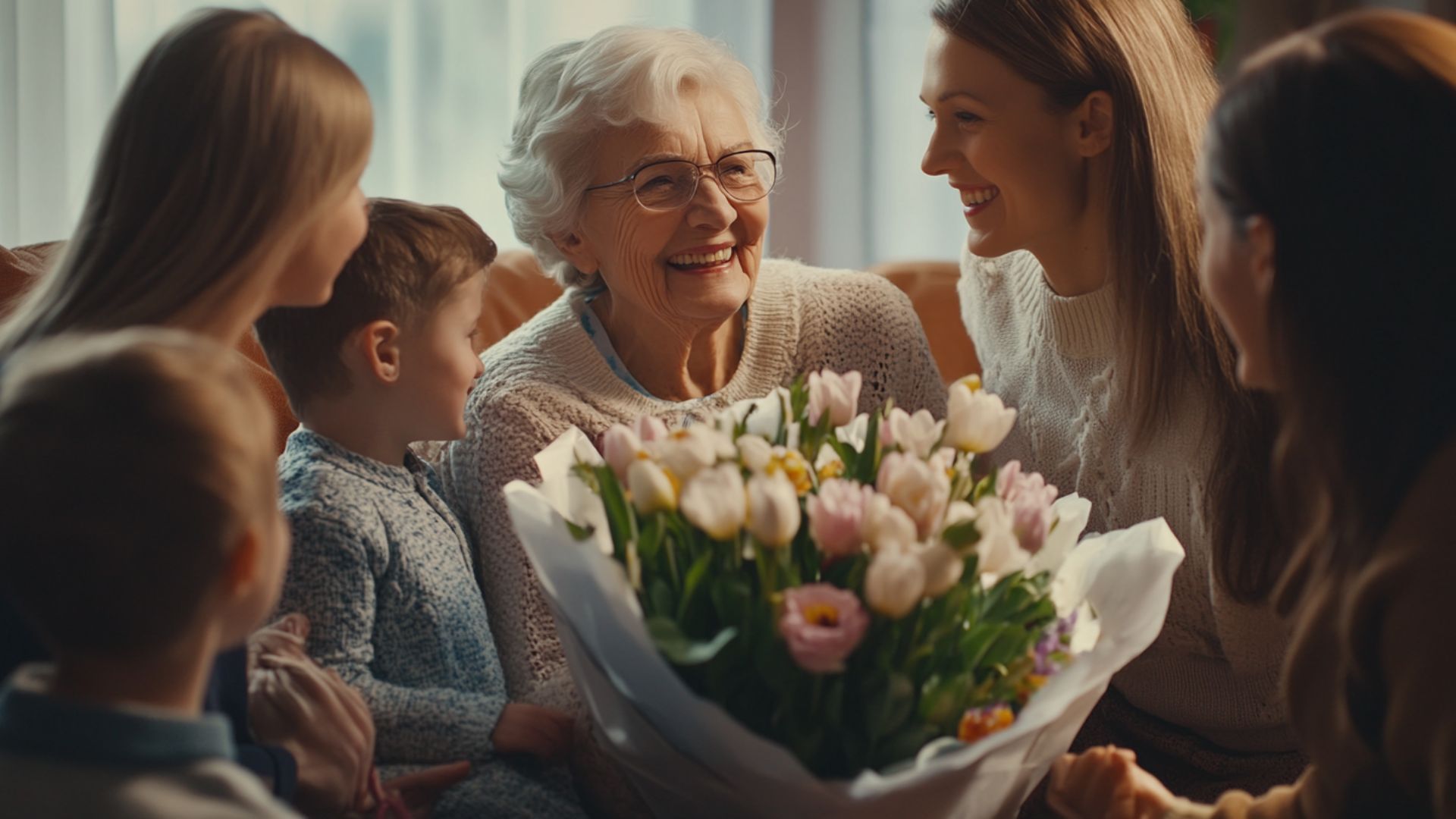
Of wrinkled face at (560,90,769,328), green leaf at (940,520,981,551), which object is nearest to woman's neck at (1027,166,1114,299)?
wrinkled face at (560,90,769,328)

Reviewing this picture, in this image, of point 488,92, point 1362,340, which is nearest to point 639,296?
point 1362,340

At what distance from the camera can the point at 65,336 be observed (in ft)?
3.45

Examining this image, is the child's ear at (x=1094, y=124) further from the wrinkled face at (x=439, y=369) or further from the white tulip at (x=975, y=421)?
the wrinkled face at (x=439, y=369)

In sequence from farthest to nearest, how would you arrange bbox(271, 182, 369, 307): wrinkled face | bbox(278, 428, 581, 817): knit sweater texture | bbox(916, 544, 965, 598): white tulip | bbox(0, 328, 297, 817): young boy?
bbox(278, 428, 581, 817): knit sweater texture → bbox(271, 182, 369, 307): wrinkled face → bbox(916, 544, 965, 598): white tulip → bbox(0, 328, 297, 817): young boy

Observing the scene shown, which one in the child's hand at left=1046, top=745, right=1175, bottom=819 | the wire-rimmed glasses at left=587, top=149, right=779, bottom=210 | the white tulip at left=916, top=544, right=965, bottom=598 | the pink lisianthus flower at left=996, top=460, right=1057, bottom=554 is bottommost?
the child's hand at left=1046, top=745, right=1175, bottom=819

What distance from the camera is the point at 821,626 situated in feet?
3.10

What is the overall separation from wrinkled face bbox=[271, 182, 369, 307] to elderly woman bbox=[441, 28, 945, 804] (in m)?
0.50

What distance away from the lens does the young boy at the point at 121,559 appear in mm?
834

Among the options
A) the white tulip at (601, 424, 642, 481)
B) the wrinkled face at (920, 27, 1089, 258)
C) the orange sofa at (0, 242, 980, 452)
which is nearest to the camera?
the white tulip at (601, 424, 642, 481)

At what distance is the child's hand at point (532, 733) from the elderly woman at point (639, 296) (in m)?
0.18

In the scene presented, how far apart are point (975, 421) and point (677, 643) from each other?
325 millimetres

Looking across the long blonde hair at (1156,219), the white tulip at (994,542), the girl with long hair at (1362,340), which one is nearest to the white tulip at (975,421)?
the white tulip at (994,542)

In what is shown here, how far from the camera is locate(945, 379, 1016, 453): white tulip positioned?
1125 millimetres

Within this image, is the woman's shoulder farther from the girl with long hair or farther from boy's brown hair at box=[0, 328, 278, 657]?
boy's brown hair at box=[0, 328, 278, 657]
